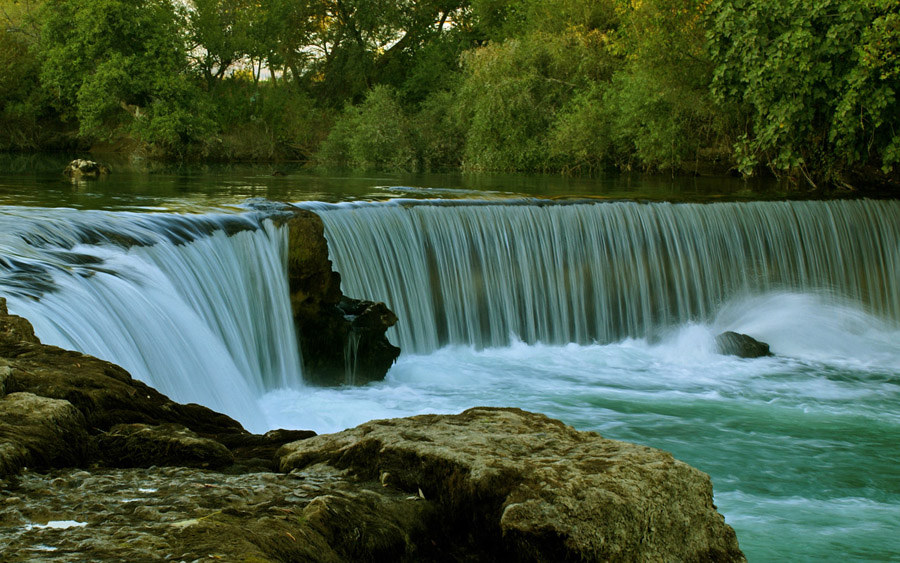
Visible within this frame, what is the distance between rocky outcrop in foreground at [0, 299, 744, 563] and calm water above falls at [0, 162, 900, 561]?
245 cm

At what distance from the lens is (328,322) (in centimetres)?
953

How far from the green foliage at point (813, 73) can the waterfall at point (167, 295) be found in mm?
10162

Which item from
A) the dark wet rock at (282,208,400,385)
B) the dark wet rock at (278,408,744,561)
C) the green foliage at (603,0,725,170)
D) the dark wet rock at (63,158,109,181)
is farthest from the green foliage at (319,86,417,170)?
the dark wet rock at (278,408,744,561)

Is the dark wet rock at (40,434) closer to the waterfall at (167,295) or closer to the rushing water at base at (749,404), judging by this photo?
the waterfall at (167,295)

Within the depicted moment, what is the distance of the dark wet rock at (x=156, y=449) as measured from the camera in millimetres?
3389

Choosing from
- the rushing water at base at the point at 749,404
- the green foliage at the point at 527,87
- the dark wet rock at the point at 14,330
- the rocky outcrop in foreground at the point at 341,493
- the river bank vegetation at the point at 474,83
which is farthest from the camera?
the green foliage at the point at 527,87

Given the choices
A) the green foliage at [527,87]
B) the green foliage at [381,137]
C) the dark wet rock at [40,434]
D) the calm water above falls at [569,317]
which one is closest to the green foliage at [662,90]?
the green foliage at [527,87]

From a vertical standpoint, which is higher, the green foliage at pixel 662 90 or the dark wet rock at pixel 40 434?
the green foliage at pixel 662 90

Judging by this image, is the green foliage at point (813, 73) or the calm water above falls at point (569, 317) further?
the green foliage at point (813, 73)

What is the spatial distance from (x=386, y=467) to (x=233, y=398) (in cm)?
407

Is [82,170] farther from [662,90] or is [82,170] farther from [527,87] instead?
[662,90]

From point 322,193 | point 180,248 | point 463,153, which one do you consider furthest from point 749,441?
point 463,153

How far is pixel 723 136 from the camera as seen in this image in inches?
848

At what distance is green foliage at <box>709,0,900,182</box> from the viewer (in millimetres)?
14898
